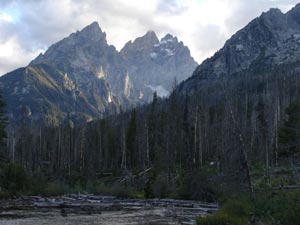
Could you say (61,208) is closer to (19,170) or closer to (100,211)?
(100,211)

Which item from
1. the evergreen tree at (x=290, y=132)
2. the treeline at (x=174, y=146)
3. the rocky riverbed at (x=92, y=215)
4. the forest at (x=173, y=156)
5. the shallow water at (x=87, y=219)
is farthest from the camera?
the treeline at (x=174, y=146)

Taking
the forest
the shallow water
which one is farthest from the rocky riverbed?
the forest

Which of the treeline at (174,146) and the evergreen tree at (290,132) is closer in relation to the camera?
the evergreen tree at (290,132)

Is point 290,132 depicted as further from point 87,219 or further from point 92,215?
point 87,219

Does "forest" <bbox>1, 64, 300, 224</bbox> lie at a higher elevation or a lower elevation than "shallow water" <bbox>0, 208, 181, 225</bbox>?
higher

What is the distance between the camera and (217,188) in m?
47.8

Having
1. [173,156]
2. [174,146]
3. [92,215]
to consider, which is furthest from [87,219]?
[174,146]

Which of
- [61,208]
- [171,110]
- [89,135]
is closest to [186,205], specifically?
[61,208]

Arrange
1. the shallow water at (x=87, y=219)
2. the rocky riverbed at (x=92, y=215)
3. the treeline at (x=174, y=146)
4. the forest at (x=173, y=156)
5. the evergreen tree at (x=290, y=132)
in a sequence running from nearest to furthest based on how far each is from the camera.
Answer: the shallow water at (x=87, y=219)
the rocky riverbed at (x=92, y=215)
the forest at (x=173, y=156)
the evergreen tree at (x=290, y=132)
the treeline at (x=174, y=146)

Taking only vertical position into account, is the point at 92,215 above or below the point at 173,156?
below

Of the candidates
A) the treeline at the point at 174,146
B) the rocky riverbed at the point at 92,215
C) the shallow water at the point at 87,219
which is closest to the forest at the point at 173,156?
the treeline at the point at 174,146

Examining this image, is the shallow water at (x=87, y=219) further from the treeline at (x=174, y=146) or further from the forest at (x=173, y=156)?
the treeline at (x=174, y=146)

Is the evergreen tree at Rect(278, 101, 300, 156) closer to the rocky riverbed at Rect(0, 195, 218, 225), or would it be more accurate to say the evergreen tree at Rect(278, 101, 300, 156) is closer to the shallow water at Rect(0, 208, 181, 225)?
the rocky riverbed at Rect(0, 195, 218, 225)

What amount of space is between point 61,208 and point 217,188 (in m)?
16.6
